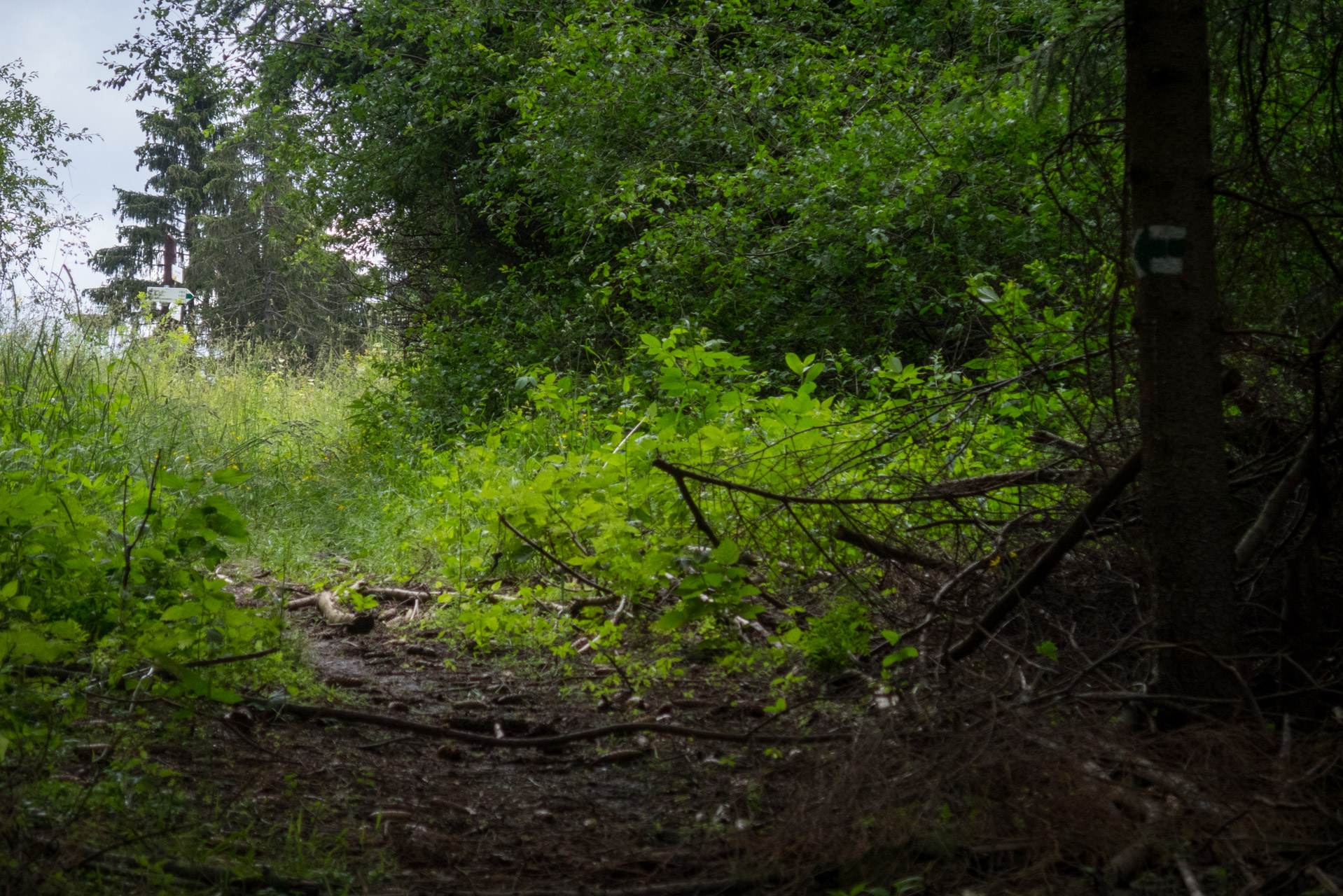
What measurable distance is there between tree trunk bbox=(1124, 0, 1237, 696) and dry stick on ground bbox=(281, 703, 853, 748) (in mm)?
1055

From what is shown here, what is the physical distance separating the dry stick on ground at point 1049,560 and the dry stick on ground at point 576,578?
140cm

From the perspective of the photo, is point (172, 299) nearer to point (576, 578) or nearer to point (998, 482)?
point (576, 578)

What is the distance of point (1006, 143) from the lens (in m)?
7.65

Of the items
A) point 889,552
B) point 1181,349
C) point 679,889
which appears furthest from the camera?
point 889,552

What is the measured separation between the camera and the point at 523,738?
119 inches

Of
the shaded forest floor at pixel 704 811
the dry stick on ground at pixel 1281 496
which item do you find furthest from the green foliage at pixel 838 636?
the dry stick on ground at pixel 1281 496

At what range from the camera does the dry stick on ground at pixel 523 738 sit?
109 inches

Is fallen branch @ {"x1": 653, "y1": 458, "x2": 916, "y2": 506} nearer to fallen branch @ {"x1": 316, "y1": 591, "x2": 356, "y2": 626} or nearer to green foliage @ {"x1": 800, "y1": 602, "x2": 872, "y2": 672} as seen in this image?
green foliage @ {"x1": 800, "y1": 602, "x2": 872, "y2": 672}

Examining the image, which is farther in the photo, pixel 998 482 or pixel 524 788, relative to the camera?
pixel 998 482

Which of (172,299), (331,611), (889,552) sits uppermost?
(172,299)

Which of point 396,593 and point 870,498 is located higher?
point 870,498

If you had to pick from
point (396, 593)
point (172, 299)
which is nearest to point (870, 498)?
point (396, 593)

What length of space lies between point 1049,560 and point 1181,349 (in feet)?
2.34

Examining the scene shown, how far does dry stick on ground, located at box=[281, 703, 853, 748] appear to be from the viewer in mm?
2779
